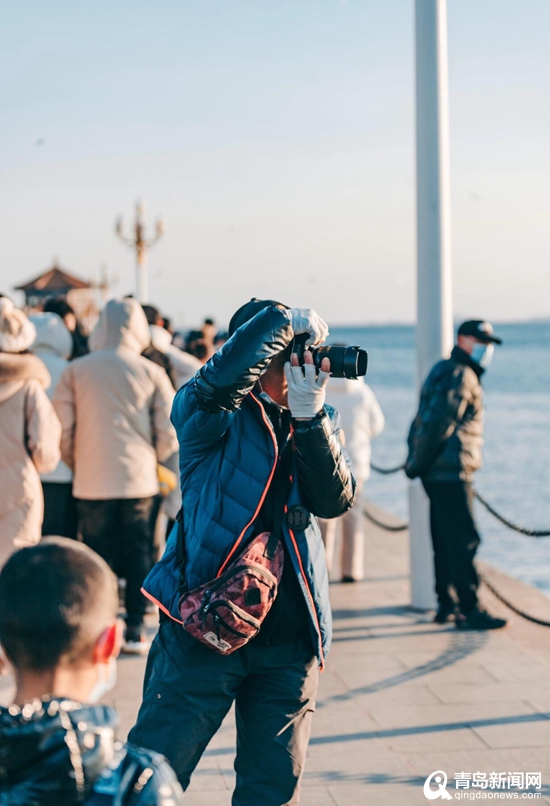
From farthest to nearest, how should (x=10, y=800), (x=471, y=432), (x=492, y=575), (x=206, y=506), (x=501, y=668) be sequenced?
(x=492, y=575) < (x=471, y=432) < (x=501, y=668) < (x=206, y=506) < (x=10, y=800)

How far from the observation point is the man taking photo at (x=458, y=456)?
6699 millimetres

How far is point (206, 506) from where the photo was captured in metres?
3.05

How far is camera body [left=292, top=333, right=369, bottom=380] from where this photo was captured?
2.99m

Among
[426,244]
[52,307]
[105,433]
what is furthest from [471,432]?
[52,307]

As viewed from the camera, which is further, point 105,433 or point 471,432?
point 471,432

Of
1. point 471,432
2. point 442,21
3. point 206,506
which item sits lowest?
point 471,432

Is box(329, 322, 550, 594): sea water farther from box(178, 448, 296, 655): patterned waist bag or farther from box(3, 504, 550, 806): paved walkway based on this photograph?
box(178, 448, 296, 655): patterned waist bag

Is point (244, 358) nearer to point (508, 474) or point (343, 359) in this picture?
point (343, 359)

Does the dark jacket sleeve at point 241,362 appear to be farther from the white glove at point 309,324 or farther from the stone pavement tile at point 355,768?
the stone pavement tile at point 355,768

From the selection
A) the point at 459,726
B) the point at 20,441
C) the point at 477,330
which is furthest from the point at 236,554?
the point at 477,330

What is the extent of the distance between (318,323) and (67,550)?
133 centimetres

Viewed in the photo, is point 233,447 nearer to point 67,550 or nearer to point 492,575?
point 67,550

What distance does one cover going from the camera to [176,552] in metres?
3.13

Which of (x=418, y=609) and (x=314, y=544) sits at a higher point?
(x=314, y=544)
